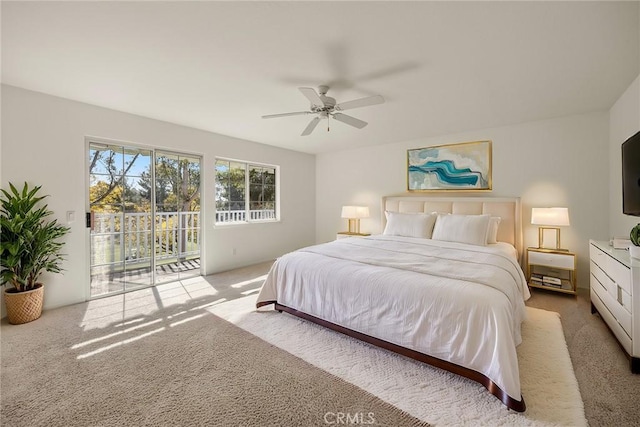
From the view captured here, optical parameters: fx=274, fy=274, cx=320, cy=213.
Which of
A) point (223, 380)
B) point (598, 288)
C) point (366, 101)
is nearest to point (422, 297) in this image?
point (223, 380)

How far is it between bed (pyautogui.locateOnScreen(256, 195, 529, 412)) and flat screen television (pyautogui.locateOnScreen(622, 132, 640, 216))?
Result: 106cm

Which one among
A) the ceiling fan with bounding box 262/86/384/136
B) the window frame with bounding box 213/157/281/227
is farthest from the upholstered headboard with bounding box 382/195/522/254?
the window frame with bounding box 213/157/281/227

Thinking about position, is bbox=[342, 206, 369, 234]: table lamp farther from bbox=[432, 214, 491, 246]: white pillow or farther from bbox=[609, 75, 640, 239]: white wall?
bbox=[609, 75, 640, 239]: white wall

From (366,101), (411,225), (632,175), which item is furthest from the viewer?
(411,225)

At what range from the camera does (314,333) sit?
8.30ft

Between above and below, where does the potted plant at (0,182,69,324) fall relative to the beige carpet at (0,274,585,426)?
above

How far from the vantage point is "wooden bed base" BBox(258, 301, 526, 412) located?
5.21 feet

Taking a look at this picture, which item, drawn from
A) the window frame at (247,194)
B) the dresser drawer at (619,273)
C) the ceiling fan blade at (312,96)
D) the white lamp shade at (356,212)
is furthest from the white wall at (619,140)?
the window frame at (247,194)

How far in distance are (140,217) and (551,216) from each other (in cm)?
547

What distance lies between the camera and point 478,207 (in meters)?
4.18

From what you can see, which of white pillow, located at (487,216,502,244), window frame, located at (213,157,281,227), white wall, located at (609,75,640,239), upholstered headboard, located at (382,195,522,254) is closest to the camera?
white wall, located at (609,75,640,239)

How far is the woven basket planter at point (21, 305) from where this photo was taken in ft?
8.71

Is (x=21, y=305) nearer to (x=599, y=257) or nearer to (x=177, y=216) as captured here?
(x=177, y=216)

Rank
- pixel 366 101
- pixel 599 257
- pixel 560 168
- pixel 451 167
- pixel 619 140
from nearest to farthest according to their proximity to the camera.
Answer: pixel 366 101, pixel 599 257, pixel 619 140, pixel 560 168, pixel 451 167
